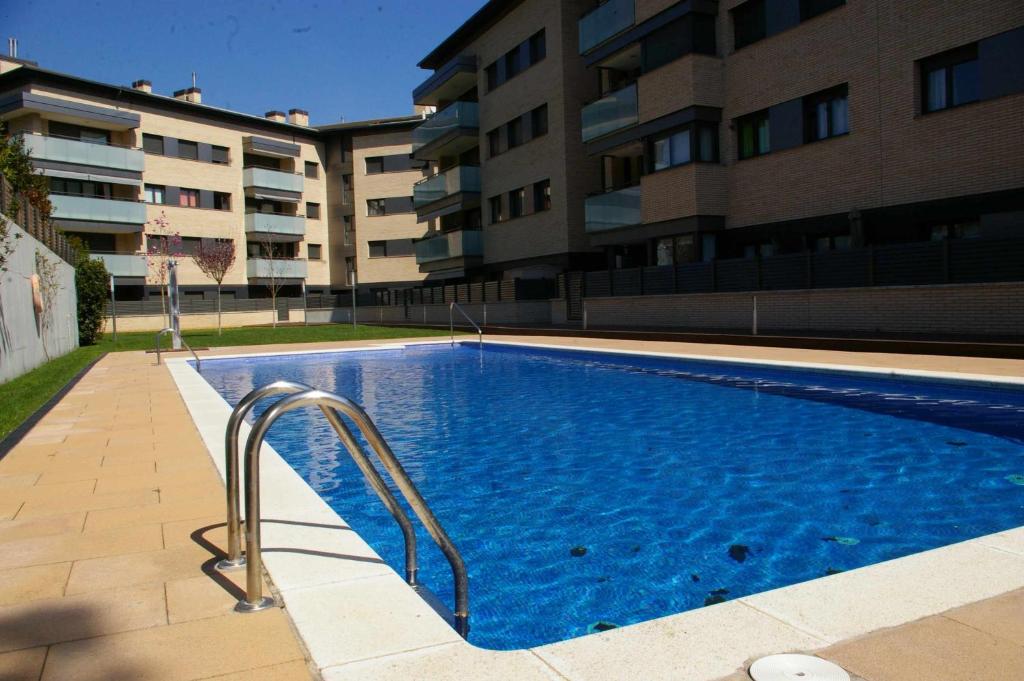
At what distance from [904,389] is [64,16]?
10597mm

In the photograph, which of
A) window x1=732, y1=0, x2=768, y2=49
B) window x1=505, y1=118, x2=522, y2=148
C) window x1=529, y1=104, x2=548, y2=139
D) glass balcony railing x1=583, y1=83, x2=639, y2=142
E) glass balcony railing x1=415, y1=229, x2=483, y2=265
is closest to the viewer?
window x1=732, y1=0, x2=768, y2=49

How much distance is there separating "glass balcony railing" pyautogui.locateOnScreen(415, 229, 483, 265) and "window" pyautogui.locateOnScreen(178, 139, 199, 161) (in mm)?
17404

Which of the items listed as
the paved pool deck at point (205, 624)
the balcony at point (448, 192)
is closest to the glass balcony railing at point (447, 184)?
the balcony at point (448, 192)

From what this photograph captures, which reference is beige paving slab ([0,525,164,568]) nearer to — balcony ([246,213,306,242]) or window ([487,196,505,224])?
window ([487,196,505,224])

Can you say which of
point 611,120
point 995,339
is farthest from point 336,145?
point 995,339

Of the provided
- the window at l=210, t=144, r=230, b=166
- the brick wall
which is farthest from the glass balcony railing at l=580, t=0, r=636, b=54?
the window at l=210, t=144, r=230, b=166

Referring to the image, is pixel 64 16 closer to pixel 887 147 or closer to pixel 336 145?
pixel 887 147

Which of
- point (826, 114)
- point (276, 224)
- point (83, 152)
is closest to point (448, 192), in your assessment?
point (276, 224)

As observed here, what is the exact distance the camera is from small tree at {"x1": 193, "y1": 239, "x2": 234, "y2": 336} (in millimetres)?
43031

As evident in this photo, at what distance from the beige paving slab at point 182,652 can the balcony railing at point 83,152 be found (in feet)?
139

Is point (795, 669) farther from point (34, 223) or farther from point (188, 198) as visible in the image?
point (188, 198)

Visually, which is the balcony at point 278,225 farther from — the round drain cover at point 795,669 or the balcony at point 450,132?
the round drain cover at point 795,669

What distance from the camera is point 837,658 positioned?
2641 mm

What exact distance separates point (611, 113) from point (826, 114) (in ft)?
26.3
